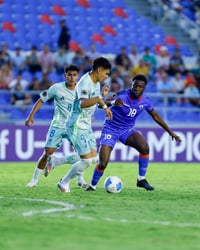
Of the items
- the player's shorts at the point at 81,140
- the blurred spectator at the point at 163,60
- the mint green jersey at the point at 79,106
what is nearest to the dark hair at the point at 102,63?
the mint green jersey at the point at 79,106

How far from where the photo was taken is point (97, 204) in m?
11.1

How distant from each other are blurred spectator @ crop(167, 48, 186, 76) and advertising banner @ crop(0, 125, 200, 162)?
11.8ft

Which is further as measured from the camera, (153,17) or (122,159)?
(153,17)

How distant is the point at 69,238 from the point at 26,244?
1.70ft

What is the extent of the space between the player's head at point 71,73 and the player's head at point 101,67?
0.89 metres

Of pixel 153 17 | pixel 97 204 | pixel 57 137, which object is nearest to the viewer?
pixel 97 204

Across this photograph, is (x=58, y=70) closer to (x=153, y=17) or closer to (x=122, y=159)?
(x=122, y=159)

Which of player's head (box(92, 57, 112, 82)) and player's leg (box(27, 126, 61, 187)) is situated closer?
player's head (box(92, 57, 112, 82))

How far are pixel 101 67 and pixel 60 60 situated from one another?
11991mm

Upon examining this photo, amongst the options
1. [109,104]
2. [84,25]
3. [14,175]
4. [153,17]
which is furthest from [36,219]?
[153,17]

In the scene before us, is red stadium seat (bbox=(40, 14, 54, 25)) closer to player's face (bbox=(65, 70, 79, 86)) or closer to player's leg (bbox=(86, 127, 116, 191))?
player's face (bbox=(65, 70, 79, 86))

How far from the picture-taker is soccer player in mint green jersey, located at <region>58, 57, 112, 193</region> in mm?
12406

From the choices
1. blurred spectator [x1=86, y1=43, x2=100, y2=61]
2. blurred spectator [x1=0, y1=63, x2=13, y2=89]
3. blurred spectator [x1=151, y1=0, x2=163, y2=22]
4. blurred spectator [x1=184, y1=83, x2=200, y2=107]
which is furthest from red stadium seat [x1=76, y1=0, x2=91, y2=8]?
blurred spectator [x1=0, y1=63, x2=13, y2=89]

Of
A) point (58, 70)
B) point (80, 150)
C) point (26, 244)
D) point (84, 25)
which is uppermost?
point (84, 25)
